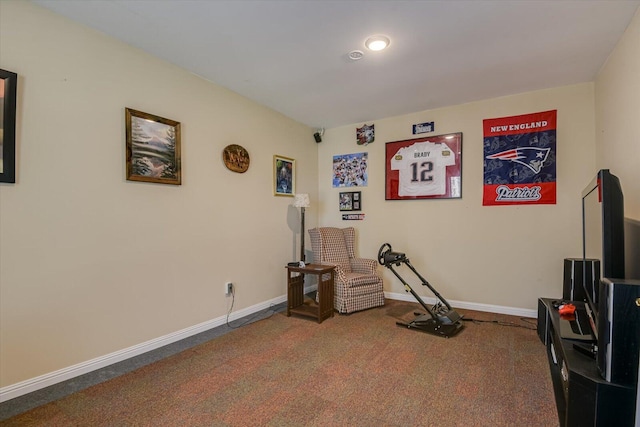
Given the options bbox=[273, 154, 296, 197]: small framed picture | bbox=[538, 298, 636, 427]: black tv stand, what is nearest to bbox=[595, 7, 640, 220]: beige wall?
bbox=[538, 298, 636, 427]: black tv stand

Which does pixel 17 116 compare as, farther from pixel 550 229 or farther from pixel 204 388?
pixel 550 229

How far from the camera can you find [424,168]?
3910mm

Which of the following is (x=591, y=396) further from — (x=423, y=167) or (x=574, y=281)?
(x=423, y=167)

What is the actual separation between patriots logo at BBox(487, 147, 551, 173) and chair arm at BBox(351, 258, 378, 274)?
2.01m

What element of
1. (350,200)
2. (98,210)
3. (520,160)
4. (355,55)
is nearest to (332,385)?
(98,210)

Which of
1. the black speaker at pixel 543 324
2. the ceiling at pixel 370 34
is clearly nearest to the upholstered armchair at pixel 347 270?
the black speaker at pixel 543 324

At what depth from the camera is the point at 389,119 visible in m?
4.17

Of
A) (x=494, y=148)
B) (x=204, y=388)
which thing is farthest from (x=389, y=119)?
(x=204, y=388)

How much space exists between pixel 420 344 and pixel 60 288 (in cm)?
289

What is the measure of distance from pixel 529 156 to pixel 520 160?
9cm

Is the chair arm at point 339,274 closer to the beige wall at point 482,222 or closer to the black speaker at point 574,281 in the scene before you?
the beige wall at point 482,222

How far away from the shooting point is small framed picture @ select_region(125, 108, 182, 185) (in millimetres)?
2448

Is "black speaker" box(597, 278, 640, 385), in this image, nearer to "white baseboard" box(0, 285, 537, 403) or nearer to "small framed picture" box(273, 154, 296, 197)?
"white baseboard" box(0, 285, 537, 403)

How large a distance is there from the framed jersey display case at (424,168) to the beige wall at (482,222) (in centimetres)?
8
